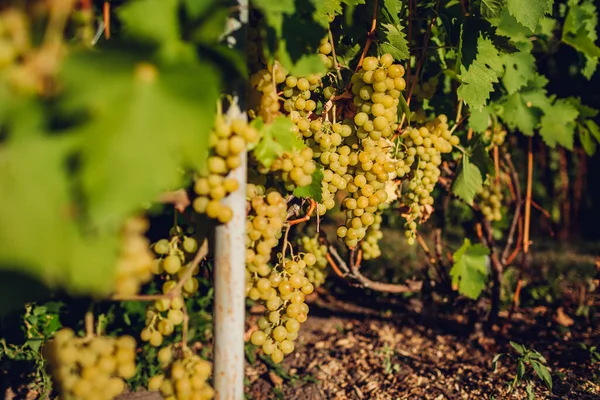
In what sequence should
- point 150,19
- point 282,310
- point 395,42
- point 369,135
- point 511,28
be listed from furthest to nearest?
point 511,28 → point 395,42 → point 369,135 → point 282,310 → point 150,19

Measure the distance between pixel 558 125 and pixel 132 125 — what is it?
10.3 ft

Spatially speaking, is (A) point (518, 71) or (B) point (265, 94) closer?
(B) point (265, 94)

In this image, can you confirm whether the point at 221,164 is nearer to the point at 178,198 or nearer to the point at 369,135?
the point at 178,198

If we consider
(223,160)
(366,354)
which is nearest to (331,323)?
(366,354)

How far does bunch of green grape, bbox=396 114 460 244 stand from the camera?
2.41 m

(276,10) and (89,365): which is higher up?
(276,10)

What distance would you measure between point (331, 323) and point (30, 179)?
10.2ft

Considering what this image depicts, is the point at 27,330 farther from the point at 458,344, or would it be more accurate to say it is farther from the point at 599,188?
the point at 599,188

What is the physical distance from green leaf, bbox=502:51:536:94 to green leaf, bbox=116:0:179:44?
2.33m

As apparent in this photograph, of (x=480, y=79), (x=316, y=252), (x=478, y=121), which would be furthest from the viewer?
(x=316, y=252)

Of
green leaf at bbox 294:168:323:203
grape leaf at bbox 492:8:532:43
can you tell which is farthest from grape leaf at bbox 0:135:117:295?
grape leaf at bbox 492:8:532:43

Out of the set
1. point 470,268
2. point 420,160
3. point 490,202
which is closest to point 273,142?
point 420,160

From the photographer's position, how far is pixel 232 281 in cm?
131

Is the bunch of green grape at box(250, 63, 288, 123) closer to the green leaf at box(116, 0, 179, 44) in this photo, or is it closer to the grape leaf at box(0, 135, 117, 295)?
the green leaf at box(116, 0, 179, 44)
